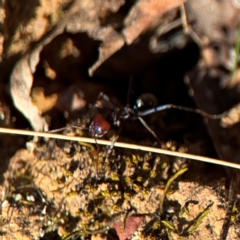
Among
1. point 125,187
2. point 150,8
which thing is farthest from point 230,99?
point 125,187

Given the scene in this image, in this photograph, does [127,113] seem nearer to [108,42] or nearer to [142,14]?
[108,42]

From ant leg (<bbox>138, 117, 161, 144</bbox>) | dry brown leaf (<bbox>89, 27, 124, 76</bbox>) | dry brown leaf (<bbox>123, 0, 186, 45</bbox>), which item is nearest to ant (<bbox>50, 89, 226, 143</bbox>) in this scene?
ant leg (<bbox>138, 117, 161, 144</bbox>)

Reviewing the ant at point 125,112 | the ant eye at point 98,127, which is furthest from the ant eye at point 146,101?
the ant eye at point 98,127

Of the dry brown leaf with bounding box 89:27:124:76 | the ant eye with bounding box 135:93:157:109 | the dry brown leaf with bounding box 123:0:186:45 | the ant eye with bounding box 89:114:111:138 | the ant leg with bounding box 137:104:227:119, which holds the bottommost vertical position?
the ant eye with bounding box 89:114:111:138

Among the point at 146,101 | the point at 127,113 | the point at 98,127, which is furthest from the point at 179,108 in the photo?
the point at 98,127

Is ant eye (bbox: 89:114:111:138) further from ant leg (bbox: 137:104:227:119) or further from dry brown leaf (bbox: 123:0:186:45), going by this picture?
dry brown leaf (bbox: 123:0:186:45)

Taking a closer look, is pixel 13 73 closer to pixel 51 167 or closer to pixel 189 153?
pixel 51 167

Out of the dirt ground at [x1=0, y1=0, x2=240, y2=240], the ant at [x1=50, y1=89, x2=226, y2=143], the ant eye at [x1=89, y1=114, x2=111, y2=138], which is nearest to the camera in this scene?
the dirt ground at [x1=0, y1=0, x2=240, y2=240]
